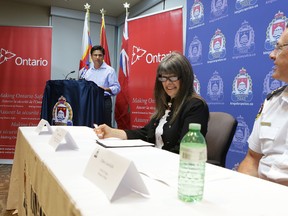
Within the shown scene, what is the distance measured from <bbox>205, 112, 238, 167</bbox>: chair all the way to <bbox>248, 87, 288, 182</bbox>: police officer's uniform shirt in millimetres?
190

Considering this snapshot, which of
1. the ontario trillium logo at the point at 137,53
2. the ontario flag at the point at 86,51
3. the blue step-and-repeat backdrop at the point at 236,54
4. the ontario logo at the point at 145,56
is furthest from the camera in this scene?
the ontario flag at the point at 86,51

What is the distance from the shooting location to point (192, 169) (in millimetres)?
605

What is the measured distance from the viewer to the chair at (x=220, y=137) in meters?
1.50

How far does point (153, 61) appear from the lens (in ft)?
11.3

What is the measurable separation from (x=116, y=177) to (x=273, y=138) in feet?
2.72

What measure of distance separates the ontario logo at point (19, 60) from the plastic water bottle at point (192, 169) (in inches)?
157

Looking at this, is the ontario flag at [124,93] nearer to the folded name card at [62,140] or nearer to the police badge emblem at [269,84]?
the police badge emblem at [269,84]

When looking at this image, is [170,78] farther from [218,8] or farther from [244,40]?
[218,8]

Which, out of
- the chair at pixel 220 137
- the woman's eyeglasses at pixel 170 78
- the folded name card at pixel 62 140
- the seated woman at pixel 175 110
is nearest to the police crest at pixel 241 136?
the chair at pixel 220 137

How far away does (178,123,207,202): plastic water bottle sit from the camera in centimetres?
60

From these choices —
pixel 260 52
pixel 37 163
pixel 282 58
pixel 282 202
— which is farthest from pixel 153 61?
pixel 282 202

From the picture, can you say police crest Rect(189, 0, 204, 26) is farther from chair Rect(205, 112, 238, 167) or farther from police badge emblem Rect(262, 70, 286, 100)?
chair Rect(205, 112, 238, 167)

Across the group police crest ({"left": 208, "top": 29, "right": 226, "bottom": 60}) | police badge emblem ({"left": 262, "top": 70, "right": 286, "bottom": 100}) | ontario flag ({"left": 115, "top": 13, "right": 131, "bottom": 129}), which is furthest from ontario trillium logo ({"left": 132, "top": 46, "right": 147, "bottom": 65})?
police badge emblem ({"left": 262, "top": 70, "right": 286, "bottom": 100})

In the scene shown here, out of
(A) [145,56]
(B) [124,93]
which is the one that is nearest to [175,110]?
(A) [145,56]
